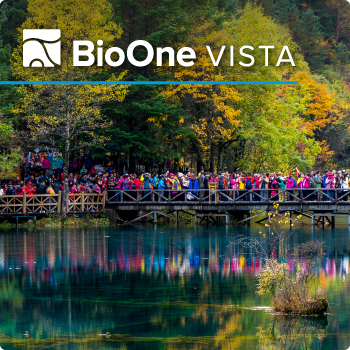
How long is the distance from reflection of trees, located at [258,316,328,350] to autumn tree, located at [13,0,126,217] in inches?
829

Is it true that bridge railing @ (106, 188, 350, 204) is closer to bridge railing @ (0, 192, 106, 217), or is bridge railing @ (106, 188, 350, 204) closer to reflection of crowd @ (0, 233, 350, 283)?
bridge railing @ (0, 192, 106, 217)

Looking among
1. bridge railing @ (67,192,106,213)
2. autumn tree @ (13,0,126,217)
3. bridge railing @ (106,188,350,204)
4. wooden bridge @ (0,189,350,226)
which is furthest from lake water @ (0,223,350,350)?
autumn tree @ (13,0,126,217)

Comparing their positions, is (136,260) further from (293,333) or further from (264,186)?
(264,186)

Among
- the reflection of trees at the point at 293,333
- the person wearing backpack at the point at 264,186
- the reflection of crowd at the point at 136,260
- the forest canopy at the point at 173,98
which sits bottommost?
the reflection of trees at the point at 293,333

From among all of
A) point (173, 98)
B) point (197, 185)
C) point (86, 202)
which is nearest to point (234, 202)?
point (197, 185)

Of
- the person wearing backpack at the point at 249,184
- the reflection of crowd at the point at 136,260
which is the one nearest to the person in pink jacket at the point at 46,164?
the person wearing backpack at the point at 249,184

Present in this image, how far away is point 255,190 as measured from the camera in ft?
107

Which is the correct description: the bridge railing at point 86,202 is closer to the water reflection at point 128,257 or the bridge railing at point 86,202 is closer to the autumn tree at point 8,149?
the autumn tree at point 8,149

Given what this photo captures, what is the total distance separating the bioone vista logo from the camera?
33.6 meters

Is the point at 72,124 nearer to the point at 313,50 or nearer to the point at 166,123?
the point at 166,123

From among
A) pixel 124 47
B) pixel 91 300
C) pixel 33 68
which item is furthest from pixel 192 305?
pixel 124 47

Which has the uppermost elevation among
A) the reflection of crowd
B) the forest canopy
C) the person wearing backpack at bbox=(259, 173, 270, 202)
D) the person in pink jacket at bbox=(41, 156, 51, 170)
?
the forest canopy

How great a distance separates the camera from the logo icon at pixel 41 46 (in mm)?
33406

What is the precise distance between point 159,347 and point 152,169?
98.3ft
